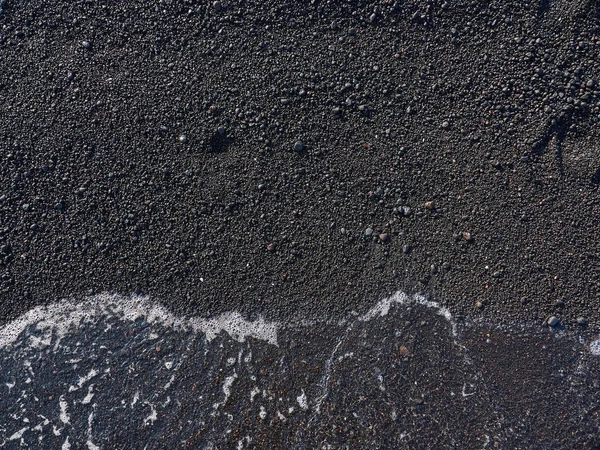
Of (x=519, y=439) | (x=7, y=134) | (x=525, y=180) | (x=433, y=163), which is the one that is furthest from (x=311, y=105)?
(x=519, y=439)

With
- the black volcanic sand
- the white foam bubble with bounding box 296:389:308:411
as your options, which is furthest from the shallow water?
the black volcanic sand

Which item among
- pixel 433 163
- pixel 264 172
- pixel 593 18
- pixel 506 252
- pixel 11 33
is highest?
pixel 11 33

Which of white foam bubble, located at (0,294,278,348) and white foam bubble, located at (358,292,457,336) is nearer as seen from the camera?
white foam bubble, located at (358,292,457,336)

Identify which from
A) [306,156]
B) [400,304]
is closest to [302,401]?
[400,304]

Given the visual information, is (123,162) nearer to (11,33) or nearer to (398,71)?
(11,33)

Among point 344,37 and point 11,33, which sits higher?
point 11,33

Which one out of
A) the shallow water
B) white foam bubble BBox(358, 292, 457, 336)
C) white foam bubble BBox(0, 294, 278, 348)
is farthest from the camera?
white foam bubble BBox(0, 294, 278, 348)

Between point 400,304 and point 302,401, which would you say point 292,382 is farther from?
point 400,304

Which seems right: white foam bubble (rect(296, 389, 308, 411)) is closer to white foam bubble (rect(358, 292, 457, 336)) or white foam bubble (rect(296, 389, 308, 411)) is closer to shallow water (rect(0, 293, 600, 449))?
shallow water (rect(0, 293, 600, 449))
